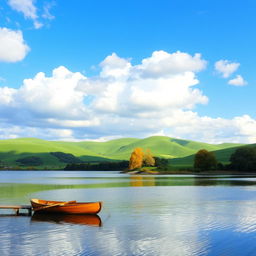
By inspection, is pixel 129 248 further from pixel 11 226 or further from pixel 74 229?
pixel 11 226

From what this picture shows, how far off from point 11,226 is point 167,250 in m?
17.0

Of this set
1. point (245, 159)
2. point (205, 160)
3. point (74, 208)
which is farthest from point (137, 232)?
point (205, 160)

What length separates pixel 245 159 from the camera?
175625 mm

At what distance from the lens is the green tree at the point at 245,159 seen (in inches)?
6865

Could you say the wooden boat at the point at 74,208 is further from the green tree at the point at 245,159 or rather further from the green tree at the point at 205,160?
the green tree at the point at 205,160

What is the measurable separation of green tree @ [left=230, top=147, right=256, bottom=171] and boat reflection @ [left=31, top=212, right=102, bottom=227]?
150 meters

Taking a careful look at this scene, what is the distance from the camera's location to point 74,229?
32.1 m

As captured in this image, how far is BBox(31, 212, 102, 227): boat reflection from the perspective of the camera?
117ft

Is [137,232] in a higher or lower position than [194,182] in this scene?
higher

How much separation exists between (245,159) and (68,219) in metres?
153

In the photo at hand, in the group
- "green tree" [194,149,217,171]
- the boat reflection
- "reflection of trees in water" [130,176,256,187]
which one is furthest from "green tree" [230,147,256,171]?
the boat reflection

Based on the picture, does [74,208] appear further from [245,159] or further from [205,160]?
[205,160]

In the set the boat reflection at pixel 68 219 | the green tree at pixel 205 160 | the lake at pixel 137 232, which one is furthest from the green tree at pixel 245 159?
the boat reflection at pixel 68 219

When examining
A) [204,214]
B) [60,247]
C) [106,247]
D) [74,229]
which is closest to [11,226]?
[74,229]
